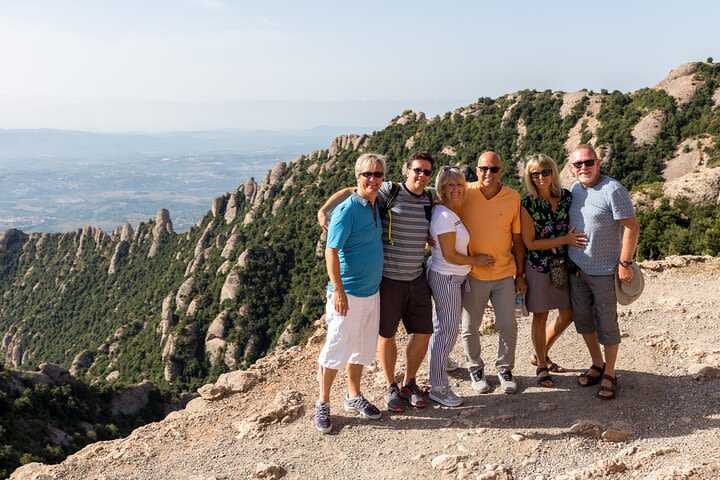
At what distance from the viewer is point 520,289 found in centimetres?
599

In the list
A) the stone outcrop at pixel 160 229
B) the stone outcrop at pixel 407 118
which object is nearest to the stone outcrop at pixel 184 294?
the stone outcrop at pixel 160 229

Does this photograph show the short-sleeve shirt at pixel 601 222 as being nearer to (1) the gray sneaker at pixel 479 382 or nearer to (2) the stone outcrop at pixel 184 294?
(1) the gray sneaker at pixel 479 382

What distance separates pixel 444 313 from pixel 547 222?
1.59 metres

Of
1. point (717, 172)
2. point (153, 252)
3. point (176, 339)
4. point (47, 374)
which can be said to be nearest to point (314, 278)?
point (176, 339)

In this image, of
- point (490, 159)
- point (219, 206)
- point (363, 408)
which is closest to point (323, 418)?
point (363, 408)

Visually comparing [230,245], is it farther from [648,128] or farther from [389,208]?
[389,208]

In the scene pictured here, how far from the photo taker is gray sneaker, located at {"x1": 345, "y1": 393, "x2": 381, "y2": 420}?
230 inches

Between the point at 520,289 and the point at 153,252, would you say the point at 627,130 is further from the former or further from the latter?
the point at 153,252

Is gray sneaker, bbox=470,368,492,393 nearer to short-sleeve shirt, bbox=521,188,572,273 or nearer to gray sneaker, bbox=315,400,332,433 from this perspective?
short-sleeve shirt, bbox=521,188,572,273

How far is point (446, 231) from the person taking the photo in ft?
17.7

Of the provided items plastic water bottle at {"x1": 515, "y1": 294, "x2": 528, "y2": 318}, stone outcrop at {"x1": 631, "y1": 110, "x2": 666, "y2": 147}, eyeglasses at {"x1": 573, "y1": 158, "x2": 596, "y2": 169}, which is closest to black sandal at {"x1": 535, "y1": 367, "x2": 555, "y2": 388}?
plastic water bottle at {"x1": 515, "y1": 294, "x2": 528, "y2": 318}

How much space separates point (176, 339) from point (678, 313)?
1724 inches

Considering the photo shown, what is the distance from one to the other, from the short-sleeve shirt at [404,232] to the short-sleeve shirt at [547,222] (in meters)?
1.31

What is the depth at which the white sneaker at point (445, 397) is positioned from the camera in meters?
6.00
